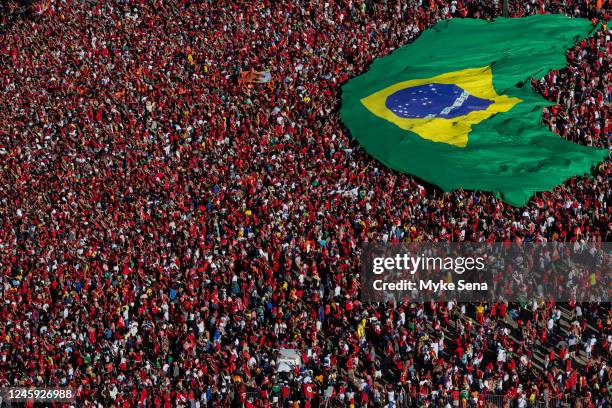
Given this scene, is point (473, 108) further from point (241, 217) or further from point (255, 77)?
point (255, 77)

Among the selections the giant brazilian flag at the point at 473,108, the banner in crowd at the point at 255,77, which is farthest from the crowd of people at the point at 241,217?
the giant brazilian flag at the point at 473,108

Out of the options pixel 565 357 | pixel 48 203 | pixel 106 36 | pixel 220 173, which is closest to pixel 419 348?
pixel 565 357

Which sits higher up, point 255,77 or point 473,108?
point 255,77

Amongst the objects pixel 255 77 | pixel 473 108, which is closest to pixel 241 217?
pixel 473 108

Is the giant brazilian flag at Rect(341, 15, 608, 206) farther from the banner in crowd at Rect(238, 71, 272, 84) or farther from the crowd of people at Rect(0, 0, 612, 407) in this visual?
the banner in crowd at Rect(238, 71, 272, 84)

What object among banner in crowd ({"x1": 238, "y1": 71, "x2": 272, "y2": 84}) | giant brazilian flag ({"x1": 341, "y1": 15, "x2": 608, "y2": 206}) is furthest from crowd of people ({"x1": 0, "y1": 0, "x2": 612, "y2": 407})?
giant brazilian flag ({"x1": 341, "y1": 15, "x2": 608, "y2": 206})

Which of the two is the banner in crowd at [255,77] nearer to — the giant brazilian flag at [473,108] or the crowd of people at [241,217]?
the crowd of people at [241,217]

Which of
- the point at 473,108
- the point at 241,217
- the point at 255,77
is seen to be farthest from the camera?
the point at 255,77
